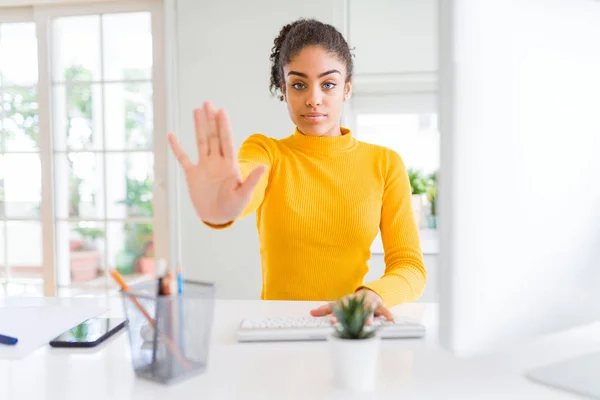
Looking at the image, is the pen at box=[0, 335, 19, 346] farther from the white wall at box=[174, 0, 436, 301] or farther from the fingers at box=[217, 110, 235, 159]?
the white wall at box=[174, 0, 436, 301]

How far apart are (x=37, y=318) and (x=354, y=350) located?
2.38ft

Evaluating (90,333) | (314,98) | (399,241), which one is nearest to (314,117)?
(314,98)

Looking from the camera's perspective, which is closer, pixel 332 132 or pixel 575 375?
pixel 575 375

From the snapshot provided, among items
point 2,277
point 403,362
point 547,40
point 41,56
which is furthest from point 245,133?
point 547,40

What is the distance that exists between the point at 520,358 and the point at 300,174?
0.72 m

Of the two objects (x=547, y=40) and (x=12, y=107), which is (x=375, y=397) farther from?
(x=12, y=107)

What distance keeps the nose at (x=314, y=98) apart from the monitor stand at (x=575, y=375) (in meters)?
0.79

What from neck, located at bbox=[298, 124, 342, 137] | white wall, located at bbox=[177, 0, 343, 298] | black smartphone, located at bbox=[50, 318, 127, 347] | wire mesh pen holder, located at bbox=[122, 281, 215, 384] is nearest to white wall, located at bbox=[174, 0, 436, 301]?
white wall, located at bbox=[177, 0, 343, 298]

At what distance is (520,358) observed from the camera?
81cm

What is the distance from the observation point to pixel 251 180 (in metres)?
0.89

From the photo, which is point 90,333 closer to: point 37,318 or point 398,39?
point 37,318

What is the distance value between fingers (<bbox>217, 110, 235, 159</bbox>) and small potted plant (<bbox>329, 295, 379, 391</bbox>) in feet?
1.12

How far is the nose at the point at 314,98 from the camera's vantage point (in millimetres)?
1292

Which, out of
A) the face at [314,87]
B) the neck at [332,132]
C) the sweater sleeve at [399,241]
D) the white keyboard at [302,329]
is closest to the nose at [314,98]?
the face at [314,87]
